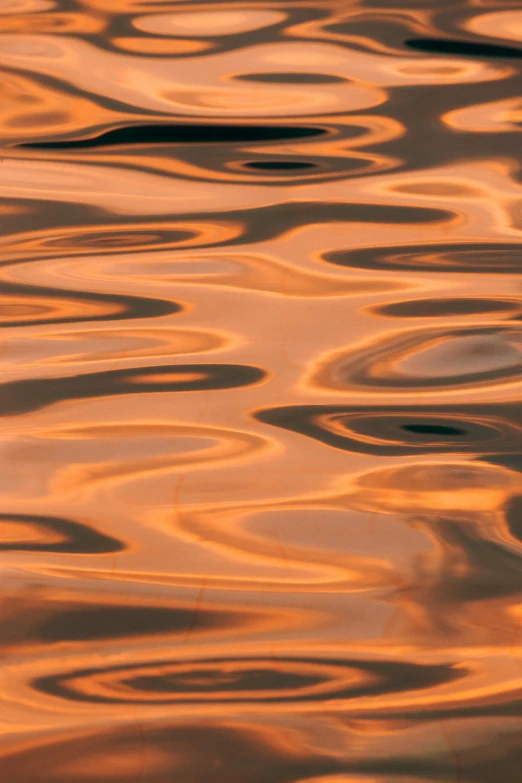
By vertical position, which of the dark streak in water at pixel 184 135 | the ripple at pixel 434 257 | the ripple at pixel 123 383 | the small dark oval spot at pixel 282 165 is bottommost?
the ripple at pixel 123 383

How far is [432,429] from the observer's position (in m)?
0.89

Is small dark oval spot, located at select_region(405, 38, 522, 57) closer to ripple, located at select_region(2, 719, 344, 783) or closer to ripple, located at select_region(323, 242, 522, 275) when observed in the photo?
ripple, located at select_region(323, 242, 522, 275)

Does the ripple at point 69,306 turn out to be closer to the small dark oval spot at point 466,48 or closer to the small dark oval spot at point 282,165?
the small dark oval spot at point 282,165

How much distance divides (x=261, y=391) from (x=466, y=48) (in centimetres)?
47

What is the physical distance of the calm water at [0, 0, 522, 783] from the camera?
0.80 meters

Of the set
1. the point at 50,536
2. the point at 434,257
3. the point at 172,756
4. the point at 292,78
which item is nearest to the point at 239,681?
the point at 172,756

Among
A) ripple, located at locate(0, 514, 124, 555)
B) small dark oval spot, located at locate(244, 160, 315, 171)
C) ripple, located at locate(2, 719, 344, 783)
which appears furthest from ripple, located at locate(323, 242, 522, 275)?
ripple, located at locate(2, 719, 344, 783)

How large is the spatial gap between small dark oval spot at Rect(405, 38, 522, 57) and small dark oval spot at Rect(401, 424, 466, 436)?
0.44 m

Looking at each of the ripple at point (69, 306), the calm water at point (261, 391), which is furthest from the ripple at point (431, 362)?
the ripple at point (69, 306)

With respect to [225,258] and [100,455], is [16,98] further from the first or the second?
[100,455]

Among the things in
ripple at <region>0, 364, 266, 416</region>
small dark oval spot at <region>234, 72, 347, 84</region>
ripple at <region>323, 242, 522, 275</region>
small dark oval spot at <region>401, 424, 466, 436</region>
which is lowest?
small dark oval spot at <region>401, 424, 466, 436</region>

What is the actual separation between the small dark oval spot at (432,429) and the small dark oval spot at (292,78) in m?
0.42

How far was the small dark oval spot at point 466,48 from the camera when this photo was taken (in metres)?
0.96

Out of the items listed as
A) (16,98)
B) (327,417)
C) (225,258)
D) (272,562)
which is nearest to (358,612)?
(272,562)
